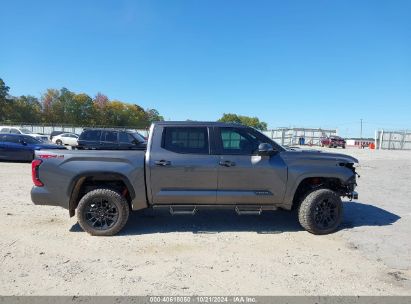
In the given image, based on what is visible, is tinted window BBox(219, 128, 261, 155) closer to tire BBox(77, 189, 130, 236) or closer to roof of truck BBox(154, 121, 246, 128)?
roof of truck BBox(154, 121, 246, 128)

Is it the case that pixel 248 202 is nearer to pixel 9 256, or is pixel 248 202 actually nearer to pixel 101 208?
pixel 101 208

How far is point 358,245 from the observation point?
5.60 meters

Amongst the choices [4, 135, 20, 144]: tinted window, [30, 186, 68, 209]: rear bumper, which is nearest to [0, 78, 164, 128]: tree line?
[4, 135, 20, 144]: tinted window

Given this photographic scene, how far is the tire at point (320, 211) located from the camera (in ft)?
20.0

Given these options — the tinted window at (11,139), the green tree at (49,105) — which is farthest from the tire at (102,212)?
the green tree at (49,105)

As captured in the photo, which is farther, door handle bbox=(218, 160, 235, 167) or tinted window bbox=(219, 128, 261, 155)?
tinted window bbox=(219, 128, 261, 155)

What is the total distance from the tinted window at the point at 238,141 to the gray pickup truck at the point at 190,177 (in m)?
0.02

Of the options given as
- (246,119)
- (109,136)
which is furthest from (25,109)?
(109,136)

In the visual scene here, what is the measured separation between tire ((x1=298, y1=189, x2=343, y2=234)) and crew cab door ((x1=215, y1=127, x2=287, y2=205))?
47cm

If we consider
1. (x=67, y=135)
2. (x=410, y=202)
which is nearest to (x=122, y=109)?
(x=67, y=135)

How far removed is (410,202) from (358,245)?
4597mm

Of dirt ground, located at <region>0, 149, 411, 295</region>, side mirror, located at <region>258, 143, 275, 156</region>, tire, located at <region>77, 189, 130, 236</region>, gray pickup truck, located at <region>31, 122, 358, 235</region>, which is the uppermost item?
side mirror, located at <region>258, 143, 275, 156</region>

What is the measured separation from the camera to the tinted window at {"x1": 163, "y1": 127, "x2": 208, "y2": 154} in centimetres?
607

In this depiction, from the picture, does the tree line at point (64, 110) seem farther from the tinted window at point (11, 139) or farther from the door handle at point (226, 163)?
the door handle at point (226, 163)
